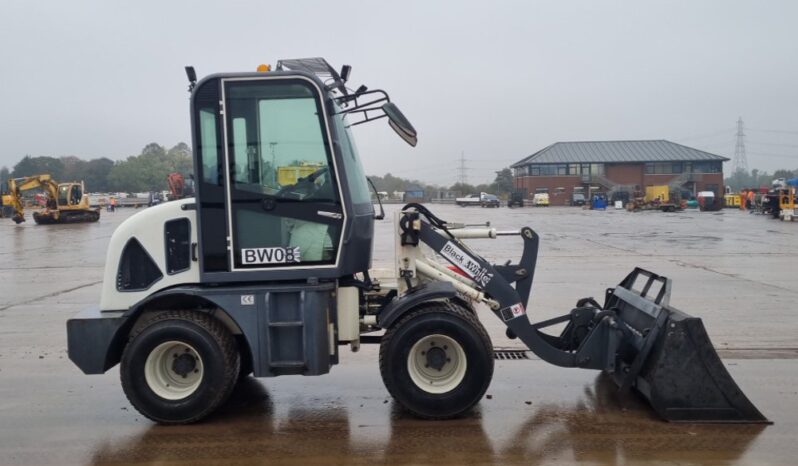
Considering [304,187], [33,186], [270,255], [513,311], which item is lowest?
[513,311]

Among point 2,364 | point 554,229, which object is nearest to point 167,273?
point 2,364

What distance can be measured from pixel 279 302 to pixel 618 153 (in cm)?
8513

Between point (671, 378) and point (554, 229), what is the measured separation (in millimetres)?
27100

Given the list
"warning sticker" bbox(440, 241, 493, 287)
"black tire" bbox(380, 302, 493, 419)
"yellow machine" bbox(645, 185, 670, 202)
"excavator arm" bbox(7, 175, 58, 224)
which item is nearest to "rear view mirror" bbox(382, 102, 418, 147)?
"warning sticker" bbox(440, 241, 493, 287)

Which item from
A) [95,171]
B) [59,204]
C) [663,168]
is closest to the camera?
[59,204]

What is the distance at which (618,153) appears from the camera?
84.8m

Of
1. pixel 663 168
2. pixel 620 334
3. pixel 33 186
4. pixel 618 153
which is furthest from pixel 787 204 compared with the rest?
pixel 618 153

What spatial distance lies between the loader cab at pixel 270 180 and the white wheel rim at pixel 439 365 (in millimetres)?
896

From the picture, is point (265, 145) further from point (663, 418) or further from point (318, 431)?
point (663, 418)

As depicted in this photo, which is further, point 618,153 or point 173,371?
point 618,153

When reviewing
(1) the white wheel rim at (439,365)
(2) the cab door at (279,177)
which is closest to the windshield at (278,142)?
(2) the cab door at (279,177)

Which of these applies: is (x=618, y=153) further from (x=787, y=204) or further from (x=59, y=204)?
(x=59, y=204)

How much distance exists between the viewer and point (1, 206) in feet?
171

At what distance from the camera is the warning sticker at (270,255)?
5.36 meters
